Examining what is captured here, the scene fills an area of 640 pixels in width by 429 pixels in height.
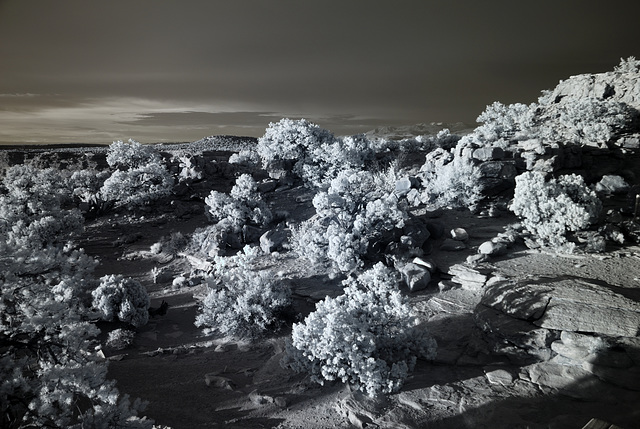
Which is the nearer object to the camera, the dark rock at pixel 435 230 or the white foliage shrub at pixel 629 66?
the dark rock at pixel 435 230

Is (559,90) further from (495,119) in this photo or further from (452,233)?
(452,233)

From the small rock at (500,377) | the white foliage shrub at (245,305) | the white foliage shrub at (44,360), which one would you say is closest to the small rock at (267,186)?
the white foliage shrub at (245,305)

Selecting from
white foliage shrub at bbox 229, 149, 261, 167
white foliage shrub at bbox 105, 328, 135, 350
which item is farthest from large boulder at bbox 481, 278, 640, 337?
white foliage shrub at bbox 229, 149, 261, 167

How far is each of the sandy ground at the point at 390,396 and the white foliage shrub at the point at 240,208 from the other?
4.69m

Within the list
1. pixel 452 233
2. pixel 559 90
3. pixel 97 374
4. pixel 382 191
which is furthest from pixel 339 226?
pixel 559 90

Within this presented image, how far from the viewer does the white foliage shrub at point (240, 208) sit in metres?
16.0

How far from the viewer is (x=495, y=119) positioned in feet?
88.2

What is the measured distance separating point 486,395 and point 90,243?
15600 mm

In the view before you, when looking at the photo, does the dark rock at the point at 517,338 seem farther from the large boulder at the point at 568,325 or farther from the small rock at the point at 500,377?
the small rock at the point at 500,377

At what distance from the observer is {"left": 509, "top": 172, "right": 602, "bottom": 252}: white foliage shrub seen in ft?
38.8

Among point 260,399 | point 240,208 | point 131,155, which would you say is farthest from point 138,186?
point 260,399

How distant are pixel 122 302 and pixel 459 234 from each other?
9677 mm

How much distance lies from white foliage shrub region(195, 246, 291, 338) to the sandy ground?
340 mm

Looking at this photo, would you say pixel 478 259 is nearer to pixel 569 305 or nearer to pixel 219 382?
pixel 569 305
